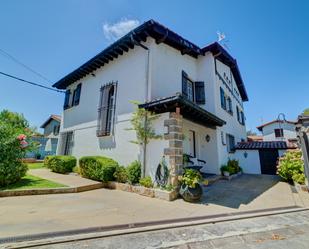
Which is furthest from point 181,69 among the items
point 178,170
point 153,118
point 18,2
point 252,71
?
point 18,2

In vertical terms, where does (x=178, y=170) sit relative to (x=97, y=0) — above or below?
below

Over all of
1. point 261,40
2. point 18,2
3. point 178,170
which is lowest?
point 178,170

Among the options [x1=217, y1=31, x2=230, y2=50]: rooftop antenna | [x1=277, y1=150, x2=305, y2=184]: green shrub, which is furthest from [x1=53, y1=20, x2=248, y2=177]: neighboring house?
[x1=277, y1=150, x2=305, y2=184]: green shrub

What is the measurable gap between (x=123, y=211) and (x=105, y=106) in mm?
6187

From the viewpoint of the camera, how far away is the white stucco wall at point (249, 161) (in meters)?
12.5

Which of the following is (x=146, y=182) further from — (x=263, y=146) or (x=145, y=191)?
(x=263, y=146)

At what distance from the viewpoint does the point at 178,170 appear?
19.6 feet

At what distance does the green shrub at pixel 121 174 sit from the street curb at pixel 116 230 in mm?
3543

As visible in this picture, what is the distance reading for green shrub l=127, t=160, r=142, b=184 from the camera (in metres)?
6.79

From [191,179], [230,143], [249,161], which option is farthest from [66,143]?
[249,161]

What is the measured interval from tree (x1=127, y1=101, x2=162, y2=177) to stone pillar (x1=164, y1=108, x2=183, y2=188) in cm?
69

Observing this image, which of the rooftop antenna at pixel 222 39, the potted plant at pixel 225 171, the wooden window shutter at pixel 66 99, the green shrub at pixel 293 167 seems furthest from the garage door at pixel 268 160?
the wooden window shutter at pixel 66 99

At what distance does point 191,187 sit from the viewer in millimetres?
5488

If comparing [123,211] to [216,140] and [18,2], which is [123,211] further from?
[18,2]
